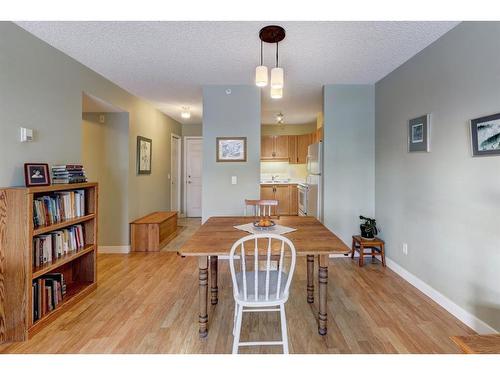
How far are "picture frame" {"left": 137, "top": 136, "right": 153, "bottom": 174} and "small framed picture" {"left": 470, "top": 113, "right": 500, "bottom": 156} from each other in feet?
13.9

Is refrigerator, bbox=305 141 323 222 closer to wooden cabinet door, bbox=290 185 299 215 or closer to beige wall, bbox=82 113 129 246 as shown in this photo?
wooden cabinet door, bbox=290 185 299 215

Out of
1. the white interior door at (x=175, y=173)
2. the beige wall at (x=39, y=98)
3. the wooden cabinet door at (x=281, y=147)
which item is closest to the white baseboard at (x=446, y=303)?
the beige wall at (x=39, y=98)

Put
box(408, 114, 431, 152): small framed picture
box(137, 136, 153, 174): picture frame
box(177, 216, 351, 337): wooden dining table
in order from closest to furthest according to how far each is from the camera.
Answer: box(177, 216, 351, 337): wooden dining table
box(408, 114, 431, 152): small framed picture
box(137, 136, 153, 174): picture frame

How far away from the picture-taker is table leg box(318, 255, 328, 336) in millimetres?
1884

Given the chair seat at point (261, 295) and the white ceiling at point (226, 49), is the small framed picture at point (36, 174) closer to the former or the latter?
the white ceiling at point (226, 49)

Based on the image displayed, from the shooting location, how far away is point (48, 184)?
2316mm

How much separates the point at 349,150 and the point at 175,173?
4172mm

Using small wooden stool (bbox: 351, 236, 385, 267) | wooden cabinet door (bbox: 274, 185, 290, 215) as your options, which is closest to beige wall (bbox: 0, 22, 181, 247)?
small wooden stool (bbox: 351, 236, 385, 267)

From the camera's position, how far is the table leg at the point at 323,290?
1.88 metres

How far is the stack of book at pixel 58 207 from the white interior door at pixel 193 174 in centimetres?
412

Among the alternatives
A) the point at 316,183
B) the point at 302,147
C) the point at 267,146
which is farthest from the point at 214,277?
the point at 302,147
